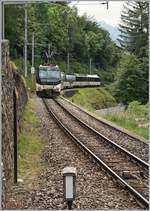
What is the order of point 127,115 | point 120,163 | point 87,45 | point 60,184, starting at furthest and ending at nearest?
point 87,45 → point 127,115 → point 120,163 → point 60,184

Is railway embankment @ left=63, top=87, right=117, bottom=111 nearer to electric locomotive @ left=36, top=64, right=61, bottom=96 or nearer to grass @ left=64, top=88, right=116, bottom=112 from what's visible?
grass @ left=64, top=88, right=116, bottom=112

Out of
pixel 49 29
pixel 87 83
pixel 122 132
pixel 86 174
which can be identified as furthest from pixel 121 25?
pixel 86 174

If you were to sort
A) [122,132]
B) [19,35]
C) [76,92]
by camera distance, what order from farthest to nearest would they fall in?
1. [76,92]
2. [19,35]
3. [122,132]

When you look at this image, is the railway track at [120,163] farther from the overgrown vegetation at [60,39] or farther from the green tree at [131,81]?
the green tree at [131,81]

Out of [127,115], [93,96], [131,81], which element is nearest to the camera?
[127,115]

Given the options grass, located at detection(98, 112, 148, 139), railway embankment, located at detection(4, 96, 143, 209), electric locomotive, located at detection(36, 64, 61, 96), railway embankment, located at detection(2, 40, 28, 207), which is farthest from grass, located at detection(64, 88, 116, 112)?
railway embankment, located at detection(2, 40, 28, 207)

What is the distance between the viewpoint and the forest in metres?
35.1

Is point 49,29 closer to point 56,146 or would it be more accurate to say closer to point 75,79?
point 75,79

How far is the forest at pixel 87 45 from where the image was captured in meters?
35.1

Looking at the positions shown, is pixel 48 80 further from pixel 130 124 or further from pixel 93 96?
pixel 93 96

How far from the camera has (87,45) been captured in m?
56.0

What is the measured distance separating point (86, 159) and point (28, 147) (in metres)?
2.39

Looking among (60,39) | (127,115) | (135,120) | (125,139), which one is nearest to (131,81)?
(127,115)

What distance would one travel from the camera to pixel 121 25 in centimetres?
5956
